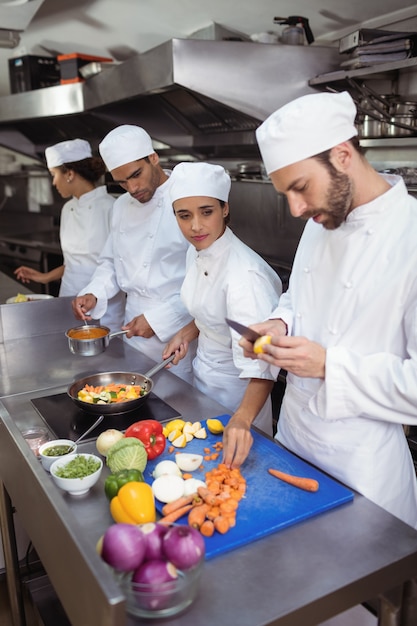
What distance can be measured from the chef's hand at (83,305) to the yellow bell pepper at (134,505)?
1.53 m

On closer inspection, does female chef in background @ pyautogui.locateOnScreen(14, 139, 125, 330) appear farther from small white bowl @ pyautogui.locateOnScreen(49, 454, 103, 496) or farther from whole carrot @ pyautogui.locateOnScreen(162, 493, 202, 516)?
whole carrot @ pyautogui.locateOnScreen(162, 493, 202, 516)

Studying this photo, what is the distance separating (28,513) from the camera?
1453 millimetres

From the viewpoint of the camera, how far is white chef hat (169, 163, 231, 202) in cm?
191

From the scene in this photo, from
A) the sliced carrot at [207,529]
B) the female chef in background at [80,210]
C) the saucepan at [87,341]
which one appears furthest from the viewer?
the female chef in background at [80,210]

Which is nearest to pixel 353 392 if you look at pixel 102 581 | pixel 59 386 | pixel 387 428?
pixel 387 428

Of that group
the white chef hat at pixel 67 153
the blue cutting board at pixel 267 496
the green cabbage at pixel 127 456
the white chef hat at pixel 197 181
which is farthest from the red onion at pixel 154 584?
the white chef hat at pixel 67 153

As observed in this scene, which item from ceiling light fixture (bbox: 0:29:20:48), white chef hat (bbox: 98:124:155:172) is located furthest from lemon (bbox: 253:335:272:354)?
ceiling light fixture (bbox: 0:29:20:48)

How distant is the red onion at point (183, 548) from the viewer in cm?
97

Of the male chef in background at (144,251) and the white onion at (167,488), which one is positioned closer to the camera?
the white onion at (167,488)

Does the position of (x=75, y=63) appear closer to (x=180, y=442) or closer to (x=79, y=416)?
(x=79, y=416)

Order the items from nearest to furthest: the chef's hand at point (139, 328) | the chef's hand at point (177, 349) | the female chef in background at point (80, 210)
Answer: the chef's hand at point (177, 349) → the chef's hand at point (139, 328) → the female chef in background at point (80, 210)

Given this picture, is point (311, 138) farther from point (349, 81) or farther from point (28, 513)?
point (349, 81)

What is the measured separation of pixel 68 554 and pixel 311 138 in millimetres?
1003

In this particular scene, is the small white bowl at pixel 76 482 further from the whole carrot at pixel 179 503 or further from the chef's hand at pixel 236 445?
the chef's hand at pixel 236 445
